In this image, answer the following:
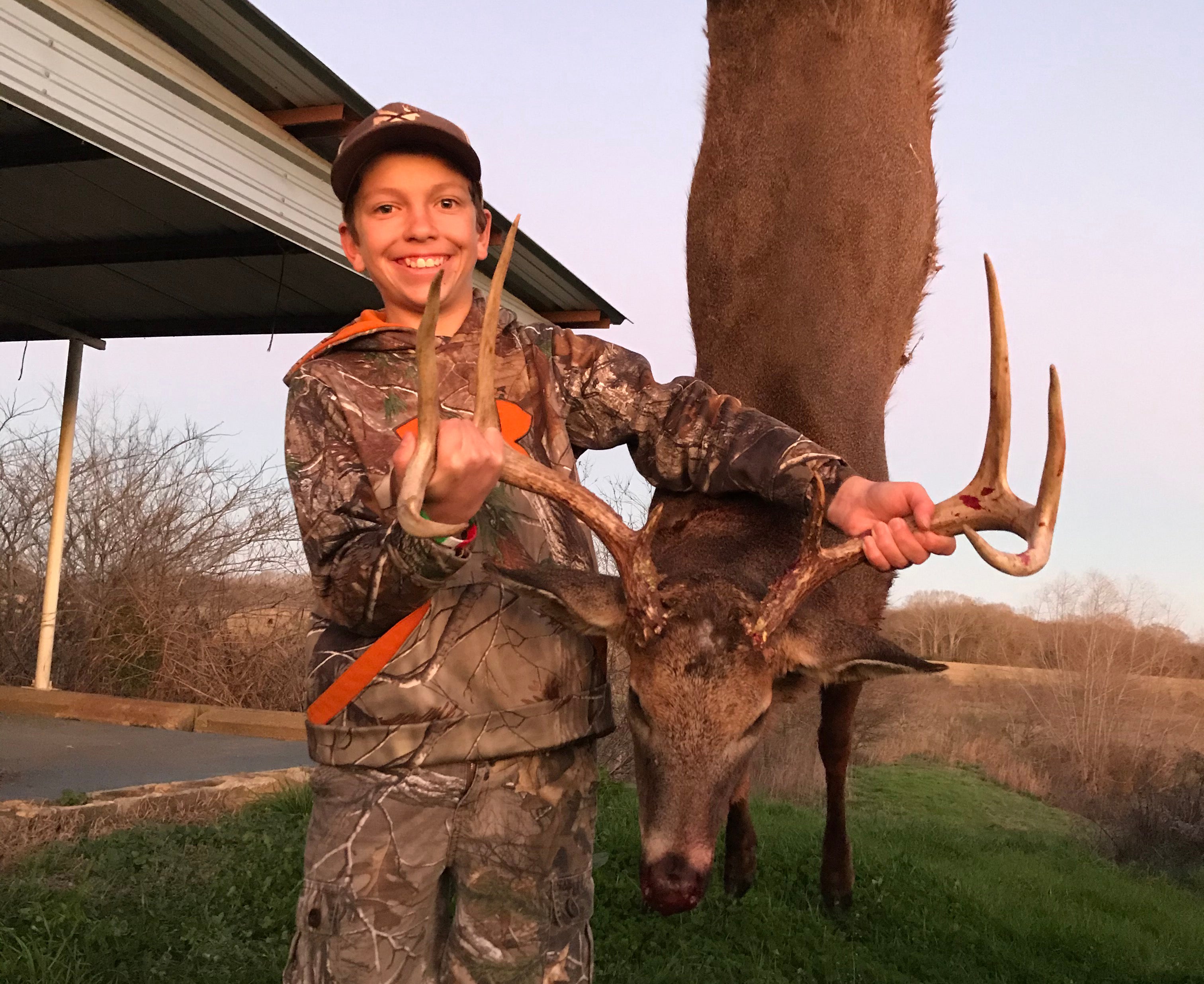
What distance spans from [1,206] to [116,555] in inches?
213

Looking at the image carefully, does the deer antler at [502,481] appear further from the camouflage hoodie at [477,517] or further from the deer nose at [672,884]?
the deer nose at [672,884]

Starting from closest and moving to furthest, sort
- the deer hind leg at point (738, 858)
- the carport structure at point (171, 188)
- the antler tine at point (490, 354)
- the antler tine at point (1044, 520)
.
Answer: the antler tine at point (490, 354) < the antler tine at point (1044, 520) < the carport structure at point (171, 188) < the deer hind leg at point (738, 858)

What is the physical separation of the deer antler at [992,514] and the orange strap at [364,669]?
1207 mm

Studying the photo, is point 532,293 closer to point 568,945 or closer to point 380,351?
point 380,351

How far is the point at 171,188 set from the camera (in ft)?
23.3

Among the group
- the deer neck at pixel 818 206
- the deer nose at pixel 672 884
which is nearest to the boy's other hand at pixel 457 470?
the deer nose at pixel 672 884

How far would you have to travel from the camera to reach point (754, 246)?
5.94 m

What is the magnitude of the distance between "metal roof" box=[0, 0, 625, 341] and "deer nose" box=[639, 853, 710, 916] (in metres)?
4.83

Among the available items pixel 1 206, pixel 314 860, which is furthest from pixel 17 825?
pixel 1 206

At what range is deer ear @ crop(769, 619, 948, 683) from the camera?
3.25 meters

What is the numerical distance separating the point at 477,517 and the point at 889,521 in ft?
3.82

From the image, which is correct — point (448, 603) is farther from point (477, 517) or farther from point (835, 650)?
point (835, 650)

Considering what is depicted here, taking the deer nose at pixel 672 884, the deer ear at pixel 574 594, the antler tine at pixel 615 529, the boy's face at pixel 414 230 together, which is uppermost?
the boy's face at pixel 414 230

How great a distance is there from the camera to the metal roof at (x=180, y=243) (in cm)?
607
